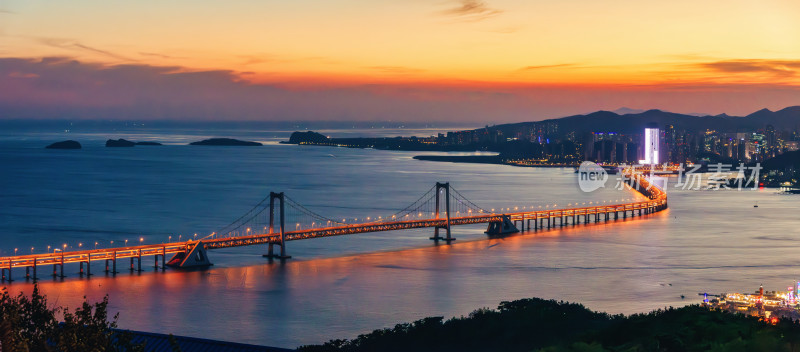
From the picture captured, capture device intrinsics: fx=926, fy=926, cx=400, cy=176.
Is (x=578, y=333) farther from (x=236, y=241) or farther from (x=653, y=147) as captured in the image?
(x=653, y=147)

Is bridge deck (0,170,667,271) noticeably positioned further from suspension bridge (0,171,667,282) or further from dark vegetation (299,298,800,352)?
dark vegetation (299,298,800,352)

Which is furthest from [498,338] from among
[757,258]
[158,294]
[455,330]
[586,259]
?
[757,258]

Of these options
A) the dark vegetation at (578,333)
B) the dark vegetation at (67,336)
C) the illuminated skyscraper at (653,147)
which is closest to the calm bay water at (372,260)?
the dark vegetation at (578,333)

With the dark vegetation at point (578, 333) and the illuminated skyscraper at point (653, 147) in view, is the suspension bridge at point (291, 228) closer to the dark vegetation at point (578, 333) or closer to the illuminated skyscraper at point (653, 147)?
the dark vegetation at point (578, 333)

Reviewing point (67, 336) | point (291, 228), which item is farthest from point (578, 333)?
point (291, 228)

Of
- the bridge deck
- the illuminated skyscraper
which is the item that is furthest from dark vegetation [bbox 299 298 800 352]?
the illuminated skyscraper
